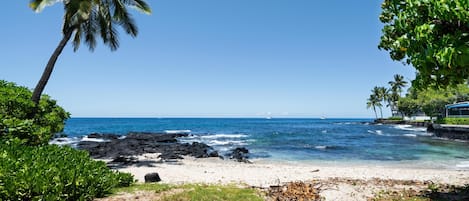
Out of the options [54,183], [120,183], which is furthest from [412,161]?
[54,183]

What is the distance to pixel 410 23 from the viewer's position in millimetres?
6148

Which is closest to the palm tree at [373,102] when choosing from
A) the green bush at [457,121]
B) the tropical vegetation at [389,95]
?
the tropical vegetation at [389,95]

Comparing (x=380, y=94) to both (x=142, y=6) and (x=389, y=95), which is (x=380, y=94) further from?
(x=142, y=6)

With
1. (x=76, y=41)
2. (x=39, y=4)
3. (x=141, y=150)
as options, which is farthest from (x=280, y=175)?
(x=141, y=150)

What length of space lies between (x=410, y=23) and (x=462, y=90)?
234 feet

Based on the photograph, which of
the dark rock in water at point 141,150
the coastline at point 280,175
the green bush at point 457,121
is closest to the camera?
the coastline at point 280,175

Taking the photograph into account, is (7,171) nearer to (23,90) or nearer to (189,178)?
(23,90)

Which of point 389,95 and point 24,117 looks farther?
point 389,95

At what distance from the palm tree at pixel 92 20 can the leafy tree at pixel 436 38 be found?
12.9m

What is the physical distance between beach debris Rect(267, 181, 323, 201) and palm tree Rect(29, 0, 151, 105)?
33.8 feet

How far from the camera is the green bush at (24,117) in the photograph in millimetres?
7812

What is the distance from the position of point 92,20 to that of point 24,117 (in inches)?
336

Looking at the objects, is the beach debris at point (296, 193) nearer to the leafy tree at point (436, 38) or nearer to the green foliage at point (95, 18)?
the leafy tree at point (436, 38)

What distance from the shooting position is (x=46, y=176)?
589 cm
